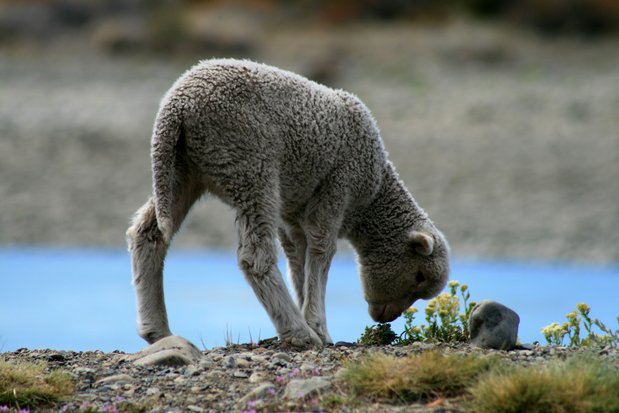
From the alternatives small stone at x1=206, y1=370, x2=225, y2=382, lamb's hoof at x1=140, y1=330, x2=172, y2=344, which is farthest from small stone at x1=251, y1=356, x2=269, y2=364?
lamb's hoof at x1=140, y1=330, x2=172, y2=344

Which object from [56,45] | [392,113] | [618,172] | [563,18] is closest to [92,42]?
[56,45]

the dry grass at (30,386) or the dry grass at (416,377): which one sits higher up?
the dry grass at (30,386)

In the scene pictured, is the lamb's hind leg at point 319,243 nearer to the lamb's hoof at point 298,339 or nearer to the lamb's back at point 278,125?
the lamb's back at point 278,125

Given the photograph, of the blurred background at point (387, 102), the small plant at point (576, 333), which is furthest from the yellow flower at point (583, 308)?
the blurred background at point (387, 102)

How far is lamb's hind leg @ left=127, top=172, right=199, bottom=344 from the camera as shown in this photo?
8.41 m

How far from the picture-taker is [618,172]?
24.6 m

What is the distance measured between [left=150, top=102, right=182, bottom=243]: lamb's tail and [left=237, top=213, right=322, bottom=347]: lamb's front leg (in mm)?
558

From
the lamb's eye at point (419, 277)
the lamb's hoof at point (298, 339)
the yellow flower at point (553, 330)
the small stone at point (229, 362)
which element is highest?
the lamb's eye at point (419, 277)

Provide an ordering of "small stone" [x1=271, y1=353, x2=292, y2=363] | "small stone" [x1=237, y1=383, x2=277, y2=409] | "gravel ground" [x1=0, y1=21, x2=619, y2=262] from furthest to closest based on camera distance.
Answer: "gravel ground" [x1=0, y1=21, x2=619, y2=262], "small stone" [x1=271, y1=353, x2=292, y2=363], "small stone" [x1=237, y1=383, x2=277, y2=409]

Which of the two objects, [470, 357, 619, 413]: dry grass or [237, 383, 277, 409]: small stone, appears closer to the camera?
[470, 357, 619, 413]: dry grass

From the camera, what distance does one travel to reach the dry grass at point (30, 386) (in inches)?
258

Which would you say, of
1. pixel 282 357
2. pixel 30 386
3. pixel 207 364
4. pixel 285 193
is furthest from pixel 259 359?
pixel 30 386

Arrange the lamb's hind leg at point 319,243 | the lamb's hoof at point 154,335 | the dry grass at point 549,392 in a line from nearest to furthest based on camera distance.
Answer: the dry grass at point 549,392
the lamb's hoof at point 154,335
the lamb's hind leg at point 319,243

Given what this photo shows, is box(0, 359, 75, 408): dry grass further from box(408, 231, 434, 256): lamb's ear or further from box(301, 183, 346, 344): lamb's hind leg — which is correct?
box(408, 231, 434, 256): lamb's ear
